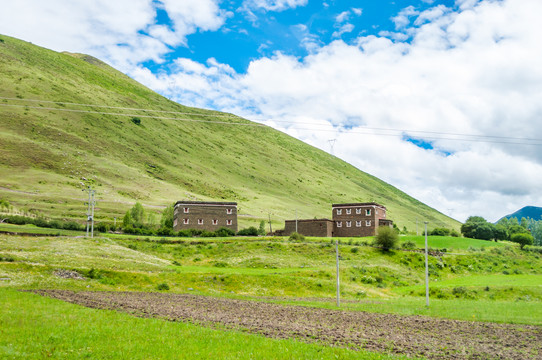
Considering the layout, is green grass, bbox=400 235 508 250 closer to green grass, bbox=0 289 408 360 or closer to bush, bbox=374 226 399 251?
bush, bbox=374 226 399 251

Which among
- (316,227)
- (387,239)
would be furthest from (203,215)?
(387,239)

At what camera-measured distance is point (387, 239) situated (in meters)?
90.2

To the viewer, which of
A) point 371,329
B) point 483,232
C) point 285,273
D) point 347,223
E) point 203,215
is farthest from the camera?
point 483,232

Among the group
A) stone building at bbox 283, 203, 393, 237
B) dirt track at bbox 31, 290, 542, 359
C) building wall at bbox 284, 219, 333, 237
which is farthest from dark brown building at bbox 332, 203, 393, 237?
dirt track at bbox 31, 290, 542, 359

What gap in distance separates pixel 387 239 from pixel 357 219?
36965 mm

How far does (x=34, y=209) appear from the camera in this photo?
400ft

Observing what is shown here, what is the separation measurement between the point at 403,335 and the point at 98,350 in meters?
14.1

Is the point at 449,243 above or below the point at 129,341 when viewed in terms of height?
A: above

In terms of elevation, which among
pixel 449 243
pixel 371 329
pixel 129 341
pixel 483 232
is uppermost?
pixel 483 232

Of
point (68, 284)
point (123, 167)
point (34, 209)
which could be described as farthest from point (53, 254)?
point (123, 167)

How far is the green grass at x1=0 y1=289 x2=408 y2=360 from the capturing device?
13.5 metres

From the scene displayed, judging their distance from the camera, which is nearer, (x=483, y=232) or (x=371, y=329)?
(x=371, y=329)

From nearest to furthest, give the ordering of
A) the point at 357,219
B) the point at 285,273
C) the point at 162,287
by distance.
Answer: the point at 162,287, the point at 285,273, the point at 357,219

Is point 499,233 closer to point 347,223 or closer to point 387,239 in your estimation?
point 347,223
